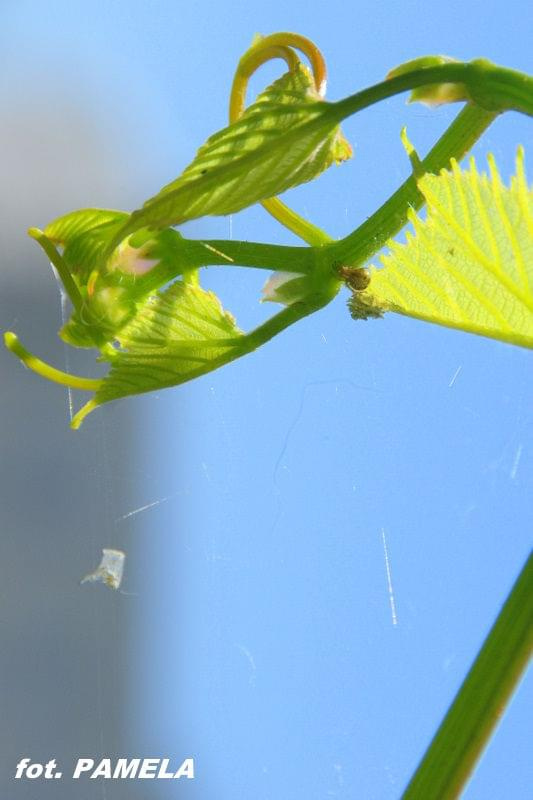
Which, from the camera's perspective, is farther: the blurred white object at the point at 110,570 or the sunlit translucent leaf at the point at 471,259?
the blurred white object at the point at 110,570

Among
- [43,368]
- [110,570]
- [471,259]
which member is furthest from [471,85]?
[110,570]

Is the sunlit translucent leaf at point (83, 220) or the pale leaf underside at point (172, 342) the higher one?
the sunlit translucent leaf at point (83, 220)

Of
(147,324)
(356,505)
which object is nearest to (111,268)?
(147,324)

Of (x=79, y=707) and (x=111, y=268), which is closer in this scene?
(x=111, y=268)

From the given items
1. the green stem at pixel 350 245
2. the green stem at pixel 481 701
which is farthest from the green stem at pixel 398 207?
the green stem at pixel 481 701

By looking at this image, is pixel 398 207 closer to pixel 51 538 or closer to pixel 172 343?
pixel 172 343

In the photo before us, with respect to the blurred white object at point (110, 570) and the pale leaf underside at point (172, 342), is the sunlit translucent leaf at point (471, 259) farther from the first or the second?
the blurred white object at point (110, 570)

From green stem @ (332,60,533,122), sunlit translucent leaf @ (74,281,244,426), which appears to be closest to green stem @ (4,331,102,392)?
sunlit translucent leaf @ (74,281,244,426)

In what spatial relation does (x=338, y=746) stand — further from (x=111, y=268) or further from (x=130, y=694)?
(x=111, y=268)
